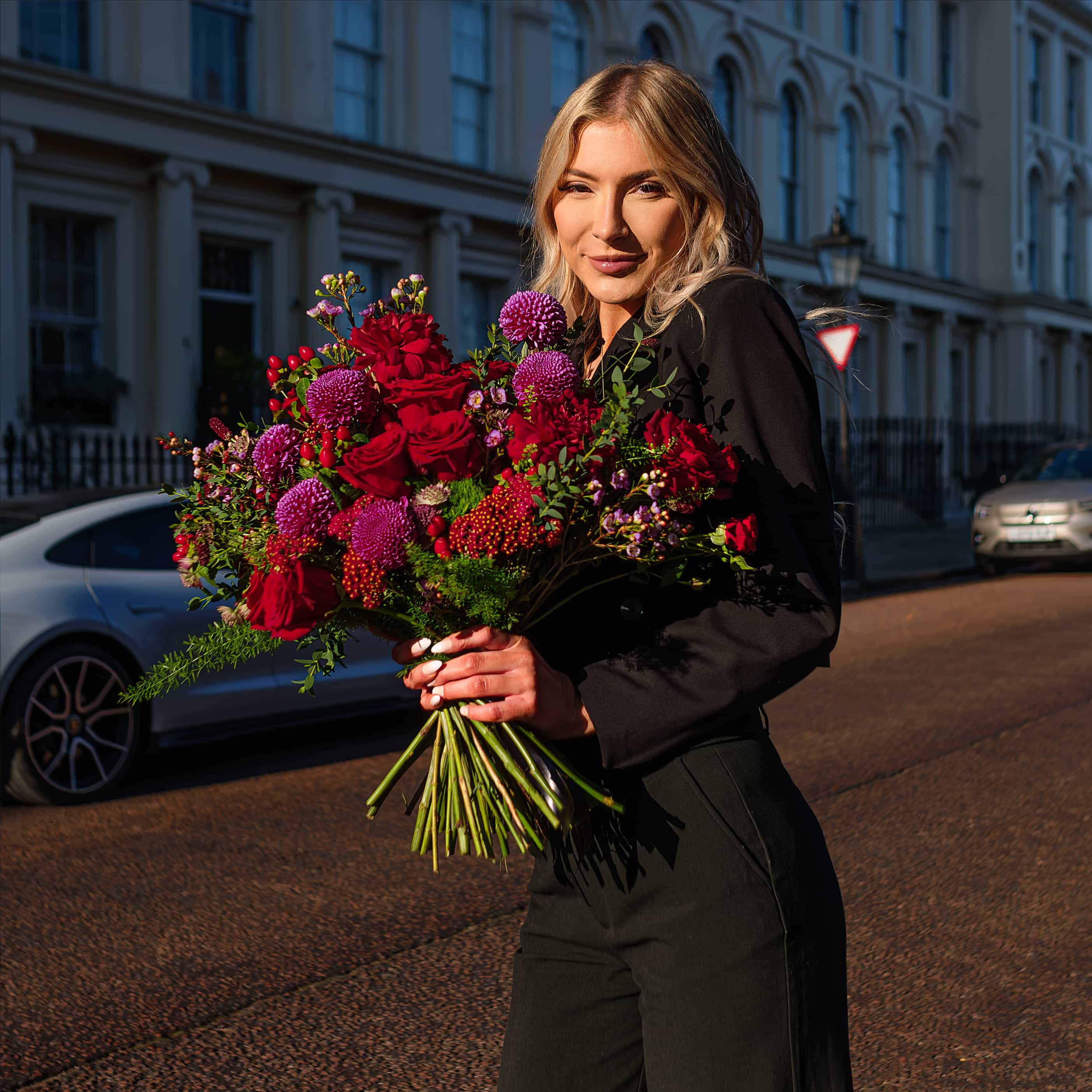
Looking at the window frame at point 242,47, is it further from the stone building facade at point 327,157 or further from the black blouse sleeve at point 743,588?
the black blouse sleeve at point 743,588

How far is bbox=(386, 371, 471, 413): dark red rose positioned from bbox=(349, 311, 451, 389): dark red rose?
1cm

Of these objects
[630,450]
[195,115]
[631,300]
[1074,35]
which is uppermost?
[1074,35]

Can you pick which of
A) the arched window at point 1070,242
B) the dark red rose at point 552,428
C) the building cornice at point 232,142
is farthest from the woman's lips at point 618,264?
the arched window at point 1070,242

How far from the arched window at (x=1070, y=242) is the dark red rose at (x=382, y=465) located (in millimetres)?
42745

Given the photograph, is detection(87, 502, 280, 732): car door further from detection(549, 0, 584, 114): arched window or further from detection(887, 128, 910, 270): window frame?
detection(887, 128, 910, 270): window frame

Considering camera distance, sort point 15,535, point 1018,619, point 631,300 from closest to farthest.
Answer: point 631,300 → point 15,535 → point 1018,619

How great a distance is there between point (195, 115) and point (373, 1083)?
15835mm

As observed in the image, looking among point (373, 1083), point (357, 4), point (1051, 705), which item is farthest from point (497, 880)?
point (357, 4)

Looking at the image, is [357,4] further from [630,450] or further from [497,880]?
[630,450]

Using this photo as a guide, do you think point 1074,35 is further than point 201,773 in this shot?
Yes

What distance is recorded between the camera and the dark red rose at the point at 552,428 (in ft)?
5.34

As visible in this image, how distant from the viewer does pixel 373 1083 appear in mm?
3410

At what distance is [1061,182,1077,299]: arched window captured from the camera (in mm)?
41312

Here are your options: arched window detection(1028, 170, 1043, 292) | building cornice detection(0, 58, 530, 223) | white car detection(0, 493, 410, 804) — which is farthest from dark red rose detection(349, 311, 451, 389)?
arched window detection(1028, 170, 1043, 292)
